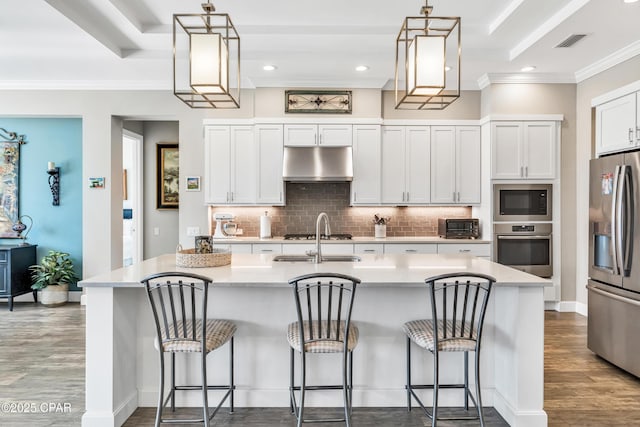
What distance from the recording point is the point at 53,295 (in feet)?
17.1

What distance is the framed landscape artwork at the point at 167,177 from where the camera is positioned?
6484mm

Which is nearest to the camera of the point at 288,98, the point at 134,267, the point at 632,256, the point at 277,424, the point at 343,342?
the point at 343,342

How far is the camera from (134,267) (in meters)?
2.78

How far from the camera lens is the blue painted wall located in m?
5.48

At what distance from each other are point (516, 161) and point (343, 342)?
12.6 feet

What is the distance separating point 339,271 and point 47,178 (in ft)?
16.2

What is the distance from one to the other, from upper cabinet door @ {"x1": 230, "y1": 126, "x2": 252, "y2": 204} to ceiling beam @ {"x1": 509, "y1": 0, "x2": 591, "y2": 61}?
3206 millimetres

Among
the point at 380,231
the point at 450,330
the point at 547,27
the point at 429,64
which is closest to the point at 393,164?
the point at 380,231

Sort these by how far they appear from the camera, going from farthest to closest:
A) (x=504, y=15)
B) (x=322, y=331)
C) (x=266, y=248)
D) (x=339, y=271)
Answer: (x=266, y=248) → (x=504, y=15) → (x=339, y=271) → (x=322, y=331)

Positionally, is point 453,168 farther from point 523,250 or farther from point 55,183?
point 55,183

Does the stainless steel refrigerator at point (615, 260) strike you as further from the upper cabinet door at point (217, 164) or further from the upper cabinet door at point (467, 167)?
the upper cabinet door at point (217, 164)

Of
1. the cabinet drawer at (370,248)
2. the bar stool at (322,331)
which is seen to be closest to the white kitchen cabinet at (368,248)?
the cabinet drawer at (370,248)

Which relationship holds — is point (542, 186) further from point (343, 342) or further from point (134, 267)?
point (134, 267)

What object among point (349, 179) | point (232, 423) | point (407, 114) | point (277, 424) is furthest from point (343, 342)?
point (407, 114)
